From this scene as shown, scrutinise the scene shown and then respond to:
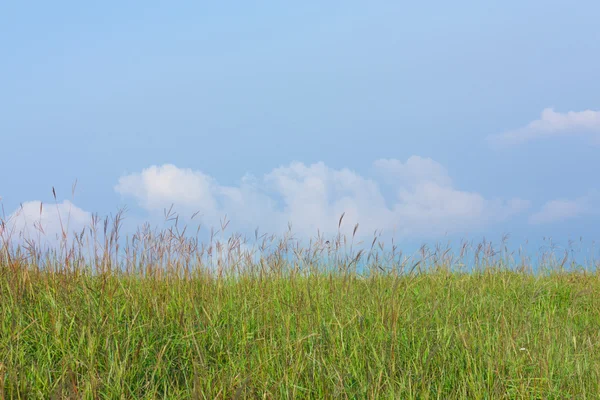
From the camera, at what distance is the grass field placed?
104 inches

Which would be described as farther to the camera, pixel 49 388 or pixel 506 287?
pixel 506 287

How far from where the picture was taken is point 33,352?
A: 9.96 ft

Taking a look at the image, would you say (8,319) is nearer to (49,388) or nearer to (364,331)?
(49,388)

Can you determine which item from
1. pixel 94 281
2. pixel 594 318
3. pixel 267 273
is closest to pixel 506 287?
pixel 594 318

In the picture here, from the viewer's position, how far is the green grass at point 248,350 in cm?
262

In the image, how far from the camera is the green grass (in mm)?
2615

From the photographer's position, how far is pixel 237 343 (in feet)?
10.5

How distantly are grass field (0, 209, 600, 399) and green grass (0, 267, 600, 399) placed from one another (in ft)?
0.04

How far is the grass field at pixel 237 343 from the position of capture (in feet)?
8.63

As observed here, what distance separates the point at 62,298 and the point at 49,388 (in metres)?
1.08

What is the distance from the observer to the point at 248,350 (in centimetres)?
304

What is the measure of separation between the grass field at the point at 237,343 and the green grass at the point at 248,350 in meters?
0.01

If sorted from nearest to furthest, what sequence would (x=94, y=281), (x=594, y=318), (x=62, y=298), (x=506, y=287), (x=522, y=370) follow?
(x=522, y=370)
(x=62, y=298)
(x=94, y=281)
(x=594, y=318)
(x=506, y=287)

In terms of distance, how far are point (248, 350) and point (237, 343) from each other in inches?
7.5
